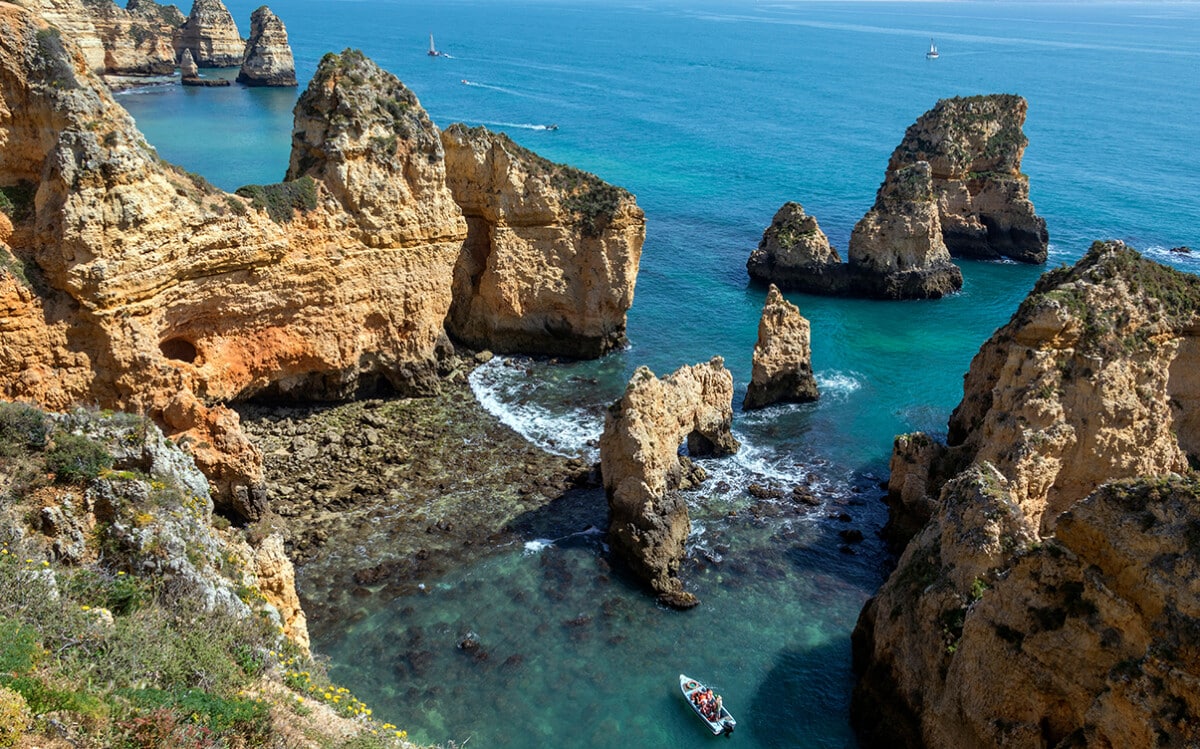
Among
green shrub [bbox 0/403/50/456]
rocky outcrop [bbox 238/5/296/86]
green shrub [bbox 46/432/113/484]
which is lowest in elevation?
green shrub [bbox 46/432/113/484]

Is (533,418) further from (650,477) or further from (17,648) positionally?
(17,648)

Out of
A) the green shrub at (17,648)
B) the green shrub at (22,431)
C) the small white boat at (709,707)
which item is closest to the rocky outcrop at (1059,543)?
the small white boat at (709,707)

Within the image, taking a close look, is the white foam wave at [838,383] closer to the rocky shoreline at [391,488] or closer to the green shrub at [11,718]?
the rocky shoreline at [391,488]

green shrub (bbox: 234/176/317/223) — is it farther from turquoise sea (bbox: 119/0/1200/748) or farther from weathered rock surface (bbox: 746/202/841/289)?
weathered rock surface (bbox: 746/202/841/289)

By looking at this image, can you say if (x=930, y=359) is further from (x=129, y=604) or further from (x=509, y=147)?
(x=129, y=604)

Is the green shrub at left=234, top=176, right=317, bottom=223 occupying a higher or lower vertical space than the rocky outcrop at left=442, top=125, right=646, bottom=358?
higher

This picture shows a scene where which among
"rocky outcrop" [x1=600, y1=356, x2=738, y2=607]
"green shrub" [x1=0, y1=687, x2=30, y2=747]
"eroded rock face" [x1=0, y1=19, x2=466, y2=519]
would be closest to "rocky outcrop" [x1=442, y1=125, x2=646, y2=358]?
"eroded rock face" [x1=0, y1=19, x2=466, y2=519]

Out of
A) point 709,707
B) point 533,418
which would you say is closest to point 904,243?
point 533,418
